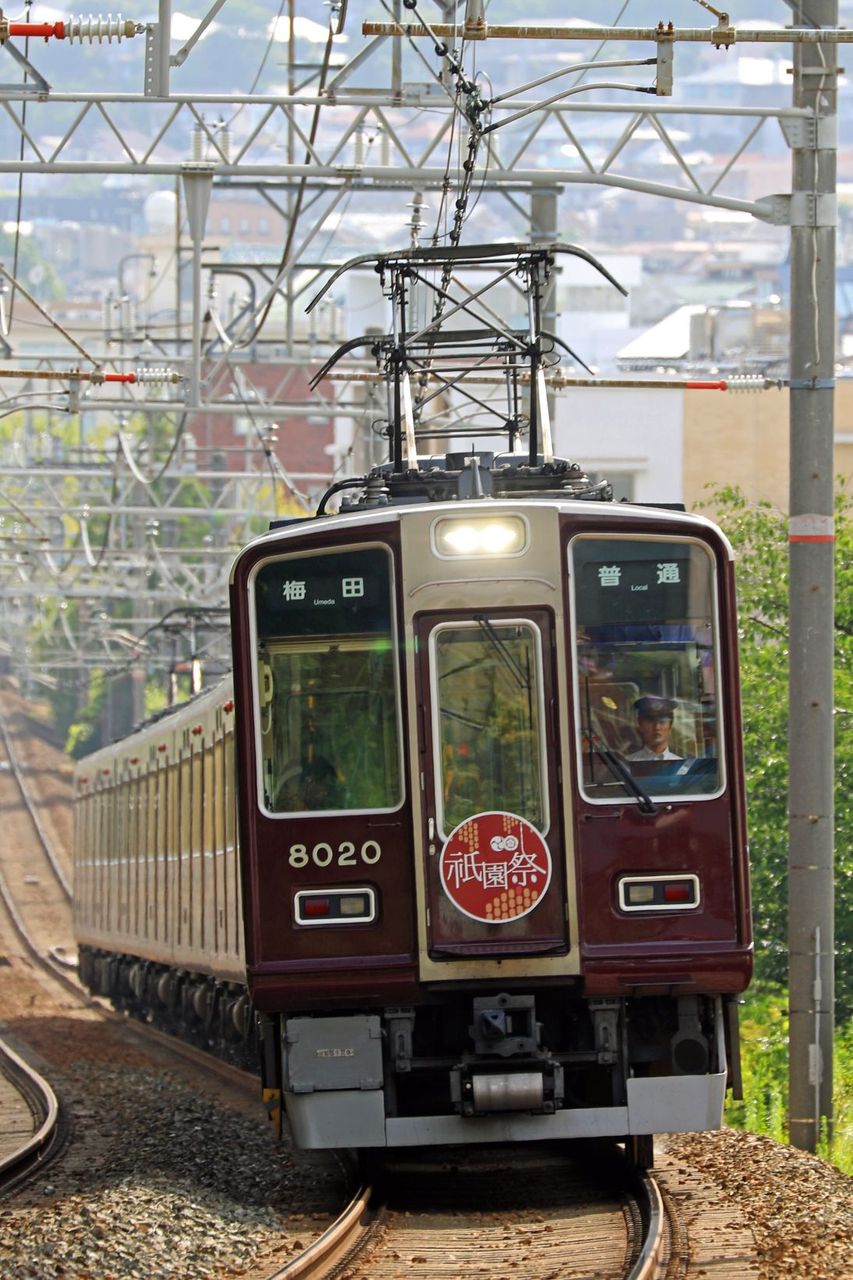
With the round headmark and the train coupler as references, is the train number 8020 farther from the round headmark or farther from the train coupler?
the train coupler

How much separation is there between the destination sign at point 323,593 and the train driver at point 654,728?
112 cm

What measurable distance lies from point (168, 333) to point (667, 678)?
56050mm

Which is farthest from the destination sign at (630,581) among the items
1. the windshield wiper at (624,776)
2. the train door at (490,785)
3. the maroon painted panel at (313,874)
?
the maroon painted panel at (313,874)

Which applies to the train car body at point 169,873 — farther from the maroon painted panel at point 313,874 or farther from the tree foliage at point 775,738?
the tree foliage at point 775,738

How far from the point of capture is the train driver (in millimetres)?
9406

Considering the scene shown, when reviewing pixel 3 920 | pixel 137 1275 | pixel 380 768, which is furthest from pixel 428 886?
pixel 3 920

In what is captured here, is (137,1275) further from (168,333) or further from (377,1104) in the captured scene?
(168,333)

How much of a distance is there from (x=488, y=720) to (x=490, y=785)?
26cm

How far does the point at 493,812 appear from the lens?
30.5 ft

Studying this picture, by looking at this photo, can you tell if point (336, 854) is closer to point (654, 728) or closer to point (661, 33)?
point (654, 728)

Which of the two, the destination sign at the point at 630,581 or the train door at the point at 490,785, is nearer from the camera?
the train door at the point at 490,785

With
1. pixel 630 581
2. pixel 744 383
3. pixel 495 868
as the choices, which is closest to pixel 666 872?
pixel 495 868

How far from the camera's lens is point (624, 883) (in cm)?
934

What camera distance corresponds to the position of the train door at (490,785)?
30.4 ft
